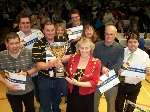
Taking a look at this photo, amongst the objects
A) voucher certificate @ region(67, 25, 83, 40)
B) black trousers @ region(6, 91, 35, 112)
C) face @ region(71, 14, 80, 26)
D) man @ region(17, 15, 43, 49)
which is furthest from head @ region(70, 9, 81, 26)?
black trousers @ region(6, 91, 35, 112)

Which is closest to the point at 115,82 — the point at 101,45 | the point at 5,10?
the point at 101,45

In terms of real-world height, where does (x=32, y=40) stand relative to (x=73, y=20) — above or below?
below

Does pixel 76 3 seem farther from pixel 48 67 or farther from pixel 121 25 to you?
pixel 48 67

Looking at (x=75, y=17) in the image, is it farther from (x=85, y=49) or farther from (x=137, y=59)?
(x=85, y=49)

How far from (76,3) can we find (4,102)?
859 cm

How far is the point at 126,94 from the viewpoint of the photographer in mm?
5418

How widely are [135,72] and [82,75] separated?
1154mm

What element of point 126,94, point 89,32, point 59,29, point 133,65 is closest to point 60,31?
point 59,29

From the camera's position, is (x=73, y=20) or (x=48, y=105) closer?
(x=48, y=105)

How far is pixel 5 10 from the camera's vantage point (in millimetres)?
13875

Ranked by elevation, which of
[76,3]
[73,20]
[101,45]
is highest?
[76,3]

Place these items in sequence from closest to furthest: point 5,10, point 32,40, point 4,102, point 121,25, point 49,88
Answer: point 49,88
point 32,40
point 4,102
point 121,25
point 5,10

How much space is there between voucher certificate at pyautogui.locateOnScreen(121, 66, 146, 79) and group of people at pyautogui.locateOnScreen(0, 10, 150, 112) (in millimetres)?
57

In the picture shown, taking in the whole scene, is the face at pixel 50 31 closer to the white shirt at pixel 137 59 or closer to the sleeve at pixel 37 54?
the sleeve at pixel 37 54
